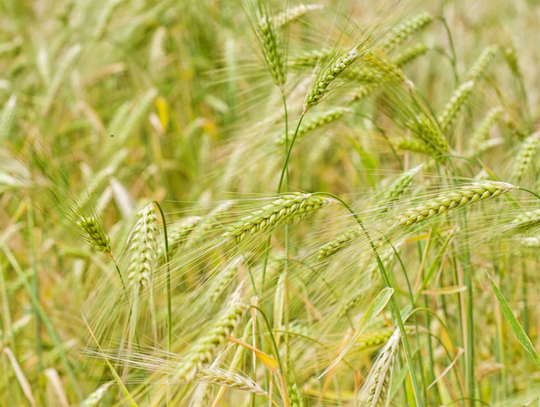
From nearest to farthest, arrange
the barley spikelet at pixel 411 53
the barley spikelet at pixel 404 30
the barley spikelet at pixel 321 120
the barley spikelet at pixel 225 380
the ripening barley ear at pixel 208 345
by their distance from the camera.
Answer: the ripening barley ear at pixel 208 345 < the barley spikelet at pixel 225 380 < the barley spikelet at pixel 321 120 < the barley spikelet at pixel 404 30 < the barley spikelet at pixel 411 53

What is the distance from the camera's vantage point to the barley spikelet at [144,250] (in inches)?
34.8

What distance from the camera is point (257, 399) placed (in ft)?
4.56

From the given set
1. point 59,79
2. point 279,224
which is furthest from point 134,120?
point 279,224

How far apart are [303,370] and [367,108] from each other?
5.89 ft

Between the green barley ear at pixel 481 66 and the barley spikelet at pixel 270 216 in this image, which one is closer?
the barley spikelet at pixel 270 216

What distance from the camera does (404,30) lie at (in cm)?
150

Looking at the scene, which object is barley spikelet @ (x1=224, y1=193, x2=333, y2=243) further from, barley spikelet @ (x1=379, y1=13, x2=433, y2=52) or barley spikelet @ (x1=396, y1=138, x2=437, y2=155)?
barley spikelet @ (x1=379, y1=13, x2=433, y2=52)

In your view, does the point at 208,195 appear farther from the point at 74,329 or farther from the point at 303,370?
the point at 303,370

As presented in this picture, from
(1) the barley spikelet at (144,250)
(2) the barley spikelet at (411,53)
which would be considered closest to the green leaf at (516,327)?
(1) the barley spikelet at (144,250)

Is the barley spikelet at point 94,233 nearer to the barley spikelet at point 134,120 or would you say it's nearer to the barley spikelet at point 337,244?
the barley spikelet at point 337,244

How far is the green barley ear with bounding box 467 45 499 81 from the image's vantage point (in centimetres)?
164

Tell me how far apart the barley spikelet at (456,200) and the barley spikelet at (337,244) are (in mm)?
114

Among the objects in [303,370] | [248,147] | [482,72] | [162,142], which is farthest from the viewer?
[162,142]

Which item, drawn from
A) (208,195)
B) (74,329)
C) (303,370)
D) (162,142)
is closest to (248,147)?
(208,195)
